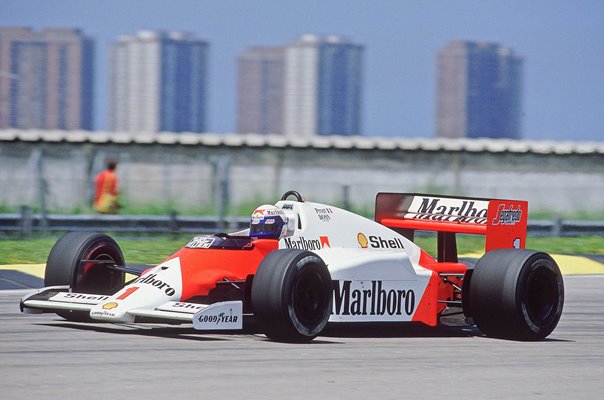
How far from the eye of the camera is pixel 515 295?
11102 millimetres

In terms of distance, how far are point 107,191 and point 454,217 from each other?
41.1 ft

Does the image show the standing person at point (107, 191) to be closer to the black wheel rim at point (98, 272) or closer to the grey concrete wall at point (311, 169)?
the grey concrete wall at point (311, 169)

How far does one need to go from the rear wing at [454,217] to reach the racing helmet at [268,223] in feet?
6.27

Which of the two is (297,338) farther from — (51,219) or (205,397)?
(51,219)

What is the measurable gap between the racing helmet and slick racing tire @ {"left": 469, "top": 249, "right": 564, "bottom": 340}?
1705mm

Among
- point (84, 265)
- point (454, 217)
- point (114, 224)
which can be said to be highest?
point (454, 217)

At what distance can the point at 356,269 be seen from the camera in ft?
36.4

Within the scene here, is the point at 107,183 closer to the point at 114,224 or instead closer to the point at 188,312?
the point at 114,224

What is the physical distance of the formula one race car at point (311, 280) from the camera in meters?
10.2

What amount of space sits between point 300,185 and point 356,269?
1939cm

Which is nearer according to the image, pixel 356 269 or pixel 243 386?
pixel 243 386

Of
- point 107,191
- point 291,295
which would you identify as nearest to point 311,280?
point 291,295

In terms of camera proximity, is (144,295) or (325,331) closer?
(144,295)

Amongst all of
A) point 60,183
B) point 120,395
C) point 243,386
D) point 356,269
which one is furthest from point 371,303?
point 60,183
